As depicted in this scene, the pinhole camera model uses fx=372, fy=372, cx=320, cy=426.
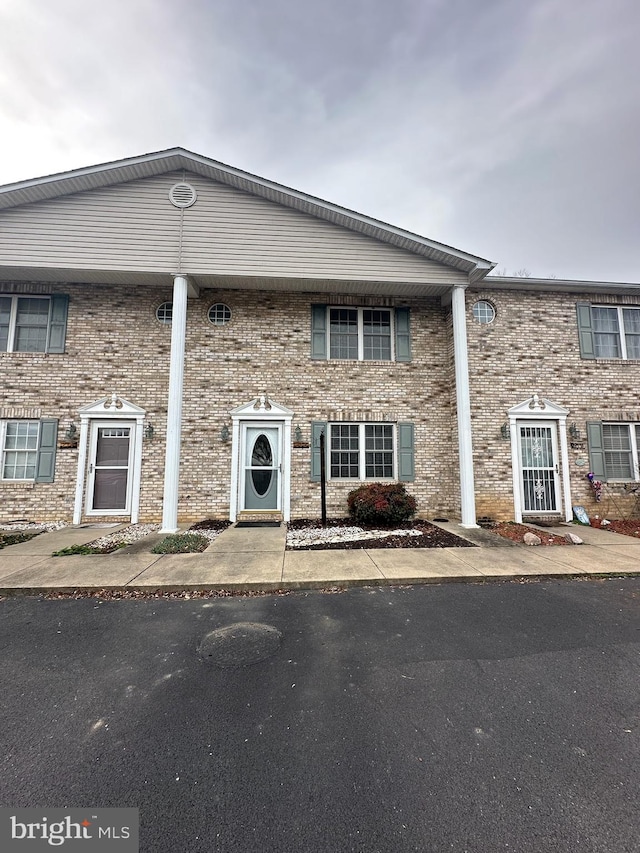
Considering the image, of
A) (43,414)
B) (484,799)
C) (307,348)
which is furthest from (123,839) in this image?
(43,414)

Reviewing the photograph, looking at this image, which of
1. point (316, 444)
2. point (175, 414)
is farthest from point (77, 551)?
point (316, 444)

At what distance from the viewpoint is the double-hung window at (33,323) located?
350 inches

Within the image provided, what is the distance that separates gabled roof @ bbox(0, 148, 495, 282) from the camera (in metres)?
7.84

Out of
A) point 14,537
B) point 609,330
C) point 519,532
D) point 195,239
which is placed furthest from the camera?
point 609,330

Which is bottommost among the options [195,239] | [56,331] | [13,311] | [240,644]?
[240,644]

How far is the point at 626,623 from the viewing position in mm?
3730

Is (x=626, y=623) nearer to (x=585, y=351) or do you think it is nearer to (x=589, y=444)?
(x=589, y=444)

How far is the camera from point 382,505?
7.98 metres

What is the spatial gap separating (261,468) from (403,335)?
4927mm

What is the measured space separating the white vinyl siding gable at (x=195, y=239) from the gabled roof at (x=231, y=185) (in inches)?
5.1

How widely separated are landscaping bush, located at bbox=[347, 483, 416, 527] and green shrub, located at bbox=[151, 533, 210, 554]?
131 inches

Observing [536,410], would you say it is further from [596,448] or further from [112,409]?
[112,409]

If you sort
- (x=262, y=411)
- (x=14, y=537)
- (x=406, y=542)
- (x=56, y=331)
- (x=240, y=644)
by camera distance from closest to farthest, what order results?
1. (x=240, y=644)
2. (x=406, y=542)
3. (x=14, y=537)
4. (x=56, y=331)
5. (x=262, y=411)

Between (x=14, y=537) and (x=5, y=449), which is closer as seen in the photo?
(x=14, y=537)
